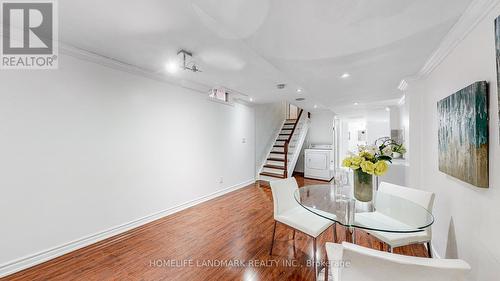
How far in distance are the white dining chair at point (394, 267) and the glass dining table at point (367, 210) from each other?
62 cm

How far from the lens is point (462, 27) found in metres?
1.45

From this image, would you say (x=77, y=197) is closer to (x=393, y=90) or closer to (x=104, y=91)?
(x=104, y=91)

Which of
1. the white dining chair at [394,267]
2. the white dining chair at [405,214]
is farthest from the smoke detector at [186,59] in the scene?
the white dining chair at [405,214]

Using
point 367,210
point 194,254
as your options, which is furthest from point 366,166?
point 194,254

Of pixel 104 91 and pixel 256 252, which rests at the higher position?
pixel 104 91

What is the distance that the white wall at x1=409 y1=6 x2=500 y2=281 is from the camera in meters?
1.12

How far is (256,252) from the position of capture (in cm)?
211

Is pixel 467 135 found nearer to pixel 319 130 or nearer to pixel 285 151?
pixel 285 151

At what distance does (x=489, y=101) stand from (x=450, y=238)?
1.26 m

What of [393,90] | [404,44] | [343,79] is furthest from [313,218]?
[393,90]

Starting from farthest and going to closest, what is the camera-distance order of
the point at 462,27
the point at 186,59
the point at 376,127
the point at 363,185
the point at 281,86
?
1. the point at 376,127
2. the point at 281,86
3. the point at 186,59
4. the point at 363,185
5. the point at 462,27

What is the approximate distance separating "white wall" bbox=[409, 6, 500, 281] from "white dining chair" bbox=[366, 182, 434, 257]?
6.7 inches

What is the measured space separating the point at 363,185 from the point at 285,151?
137 inches

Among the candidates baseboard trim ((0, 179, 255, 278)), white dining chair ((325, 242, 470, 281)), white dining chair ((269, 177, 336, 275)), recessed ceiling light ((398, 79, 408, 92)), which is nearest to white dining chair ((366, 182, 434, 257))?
white dining chair ((269, 177, 336, 275))
